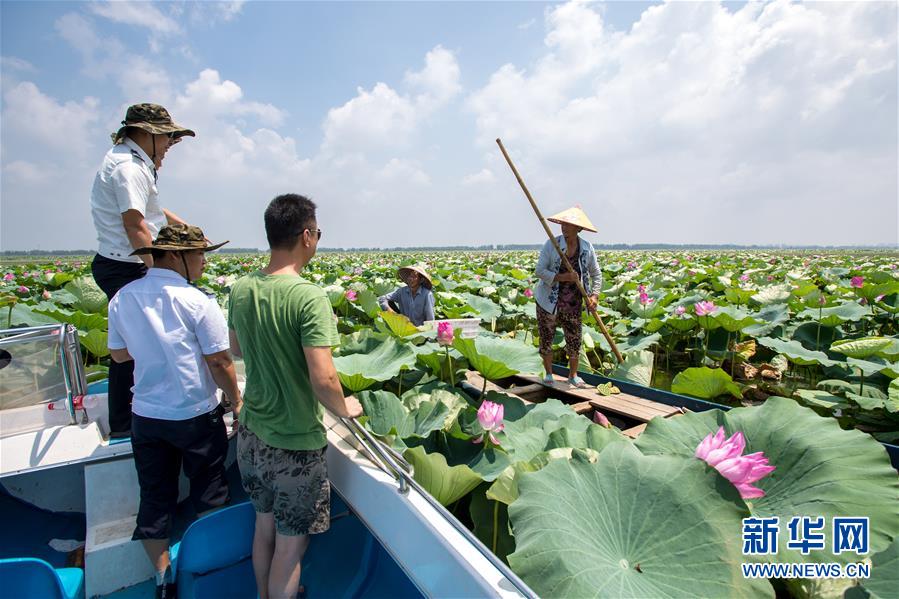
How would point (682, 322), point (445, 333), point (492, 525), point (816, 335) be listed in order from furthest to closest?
point (682, 322) < point (816, 335) < point (445, 333) < point (492, 525)

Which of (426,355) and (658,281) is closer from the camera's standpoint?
(426,355)

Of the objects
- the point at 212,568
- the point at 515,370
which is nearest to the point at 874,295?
the point at 515,370

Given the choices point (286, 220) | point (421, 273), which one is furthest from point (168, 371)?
point (421, 273)

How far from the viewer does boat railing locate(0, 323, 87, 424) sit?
1.93 m

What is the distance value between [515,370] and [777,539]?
122 cm

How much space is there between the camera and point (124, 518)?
180 cm

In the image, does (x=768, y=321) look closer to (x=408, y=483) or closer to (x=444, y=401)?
(x=444, y=401)

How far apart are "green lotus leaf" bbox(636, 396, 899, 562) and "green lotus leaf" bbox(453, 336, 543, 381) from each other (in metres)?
0.77

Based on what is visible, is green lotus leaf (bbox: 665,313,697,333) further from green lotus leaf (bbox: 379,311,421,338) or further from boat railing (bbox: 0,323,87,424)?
boat railing (bbox: 0,323,87,424)

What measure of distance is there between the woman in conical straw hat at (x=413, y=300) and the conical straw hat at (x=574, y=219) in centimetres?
113

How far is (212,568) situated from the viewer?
167cm

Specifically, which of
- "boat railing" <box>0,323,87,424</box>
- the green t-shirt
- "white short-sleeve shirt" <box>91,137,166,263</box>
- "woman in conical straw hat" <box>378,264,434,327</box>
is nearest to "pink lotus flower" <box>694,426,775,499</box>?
the green t-shirt

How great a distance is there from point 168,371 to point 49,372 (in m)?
0.97

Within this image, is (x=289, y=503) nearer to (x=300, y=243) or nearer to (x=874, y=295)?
(x=300, y=243)
